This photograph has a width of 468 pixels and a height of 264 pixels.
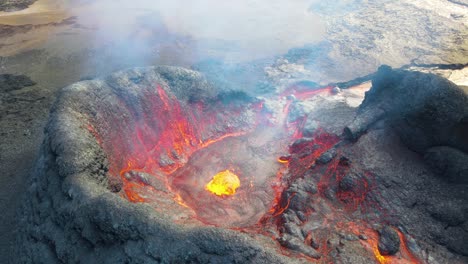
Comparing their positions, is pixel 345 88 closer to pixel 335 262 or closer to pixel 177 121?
pixel 177 121

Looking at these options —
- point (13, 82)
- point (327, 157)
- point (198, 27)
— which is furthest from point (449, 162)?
point (13, 82)

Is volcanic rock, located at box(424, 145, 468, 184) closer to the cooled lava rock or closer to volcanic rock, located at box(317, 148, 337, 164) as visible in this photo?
the cooled lava rock

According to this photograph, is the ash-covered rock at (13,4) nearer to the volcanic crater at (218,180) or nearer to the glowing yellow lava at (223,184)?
the volcanic crater at (218,180)

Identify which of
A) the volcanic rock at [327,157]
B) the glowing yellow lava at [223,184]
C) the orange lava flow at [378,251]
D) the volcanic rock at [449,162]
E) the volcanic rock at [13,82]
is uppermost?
the volcanic rock at [449,162]

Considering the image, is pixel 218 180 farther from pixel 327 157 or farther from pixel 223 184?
pixel 327 157

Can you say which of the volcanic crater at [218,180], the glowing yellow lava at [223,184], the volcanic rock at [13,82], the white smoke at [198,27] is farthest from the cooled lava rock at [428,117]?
the volcanic rock at [13,82]

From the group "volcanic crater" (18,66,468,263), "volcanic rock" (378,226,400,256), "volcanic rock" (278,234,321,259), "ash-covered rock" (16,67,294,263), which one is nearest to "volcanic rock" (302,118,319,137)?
"volcanic crater" (18,66,468,263)
